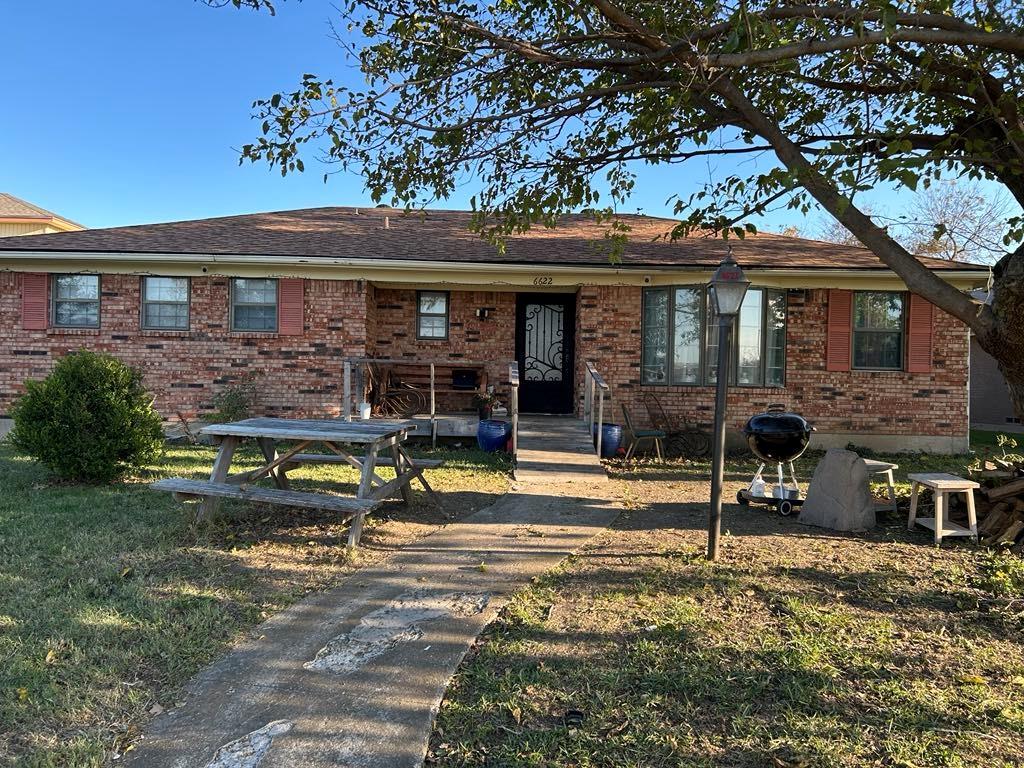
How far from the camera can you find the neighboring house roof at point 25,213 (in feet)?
76.3

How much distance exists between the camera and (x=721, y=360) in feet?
16.4

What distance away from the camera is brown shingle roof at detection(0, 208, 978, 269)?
10539mm

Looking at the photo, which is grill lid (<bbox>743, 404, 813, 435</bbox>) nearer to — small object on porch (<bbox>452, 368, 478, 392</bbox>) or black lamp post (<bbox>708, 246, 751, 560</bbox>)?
black lamp post (<bbox>708, 246, 751, 560</bbox>)

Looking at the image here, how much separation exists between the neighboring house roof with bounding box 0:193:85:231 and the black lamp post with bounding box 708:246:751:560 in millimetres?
26887

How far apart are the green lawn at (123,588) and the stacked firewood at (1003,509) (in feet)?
15.3

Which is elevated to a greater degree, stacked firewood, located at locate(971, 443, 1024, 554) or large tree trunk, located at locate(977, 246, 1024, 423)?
large tree trunk, located at locate(977, 246, 1024, 423)

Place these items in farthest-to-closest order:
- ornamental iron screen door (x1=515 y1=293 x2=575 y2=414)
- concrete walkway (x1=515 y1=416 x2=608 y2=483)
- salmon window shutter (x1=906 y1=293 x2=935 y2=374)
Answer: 1. ornamental iron screen door (x1=515 y1=293 x2=575 y2=414)
2. salmon window shutter (x1=906 y1=293 x2=935 y2=374)
3. concrete walkway (x1=515 y1=416 x2=608 y2=483)

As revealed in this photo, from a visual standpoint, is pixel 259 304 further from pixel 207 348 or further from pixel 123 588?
pixel 123 588

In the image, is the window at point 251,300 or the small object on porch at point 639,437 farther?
the window at point 251,300

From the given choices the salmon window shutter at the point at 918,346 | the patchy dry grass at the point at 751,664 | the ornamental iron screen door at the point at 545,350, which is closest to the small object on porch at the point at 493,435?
the ornamental iron screen door at the point at 545,350

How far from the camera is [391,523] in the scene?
5.94 m

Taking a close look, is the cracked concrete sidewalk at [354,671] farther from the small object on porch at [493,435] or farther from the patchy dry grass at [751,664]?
the small object on porch at [493,435]

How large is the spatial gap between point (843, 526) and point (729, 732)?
397 cm

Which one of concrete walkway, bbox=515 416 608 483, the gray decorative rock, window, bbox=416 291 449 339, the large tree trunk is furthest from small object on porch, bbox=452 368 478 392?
the large tree trunk
